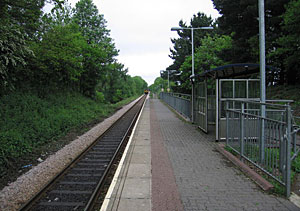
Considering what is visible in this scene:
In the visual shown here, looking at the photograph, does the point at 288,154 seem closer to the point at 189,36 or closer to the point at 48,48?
the point at 48,48

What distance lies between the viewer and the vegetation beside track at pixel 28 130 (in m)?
7.17

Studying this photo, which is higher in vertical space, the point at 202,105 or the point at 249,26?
the point at 249,26

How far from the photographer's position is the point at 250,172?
5734mm

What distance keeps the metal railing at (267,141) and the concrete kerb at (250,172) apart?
0.59 ft

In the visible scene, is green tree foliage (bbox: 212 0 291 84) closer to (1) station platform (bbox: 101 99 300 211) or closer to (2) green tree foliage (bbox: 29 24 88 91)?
(2) green tree foliage (bbox: 29 24 88 91)

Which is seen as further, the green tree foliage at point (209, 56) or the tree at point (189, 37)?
the tree at point (189, 37)

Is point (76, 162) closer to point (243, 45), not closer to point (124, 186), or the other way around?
point (124, 186)

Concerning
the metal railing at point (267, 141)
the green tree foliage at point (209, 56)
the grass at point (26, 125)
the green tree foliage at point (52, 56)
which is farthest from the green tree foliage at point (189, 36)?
the metal railing at point (267, 141)

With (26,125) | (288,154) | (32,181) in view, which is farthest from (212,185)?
(26,125)

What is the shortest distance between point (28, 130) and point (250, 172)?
8534mm

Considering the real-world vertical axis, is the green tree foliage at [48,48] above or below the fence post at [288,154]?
above

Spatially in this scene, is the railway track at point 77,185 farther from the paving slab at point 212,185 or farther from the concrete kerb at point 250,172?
the concrete kerb at point 250,172

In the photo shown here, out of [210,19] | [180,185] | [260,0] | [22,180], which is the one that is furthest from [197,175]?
[210,19]

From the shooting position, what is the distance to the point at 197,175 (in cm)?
580
